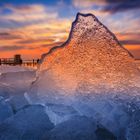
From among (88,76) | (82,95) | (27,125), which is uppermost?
(88,76)

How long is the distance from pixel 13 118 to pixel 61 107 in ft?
1.11

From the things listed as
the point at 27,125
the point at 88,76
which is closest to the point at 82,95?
the point at 88,76

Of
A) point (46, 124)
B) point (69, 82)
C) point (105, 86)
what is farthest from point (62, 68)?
point (46, 124)

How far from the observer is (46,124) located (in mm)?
2223

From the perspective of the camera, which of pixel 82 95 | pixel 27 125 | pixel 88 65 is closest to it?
pixel 27 125

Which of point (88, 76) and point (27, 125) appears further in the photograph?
point (88, 76)

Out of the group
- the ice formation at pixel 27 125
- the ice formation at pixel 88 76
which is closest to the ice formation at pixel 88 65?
the ice formation at pixel 88 76

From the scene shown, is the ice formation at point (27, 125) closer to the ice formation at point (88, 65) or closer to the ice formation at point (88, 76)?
the ice formation at point (88, 76)

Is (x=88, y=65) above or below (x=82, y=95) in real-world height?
above

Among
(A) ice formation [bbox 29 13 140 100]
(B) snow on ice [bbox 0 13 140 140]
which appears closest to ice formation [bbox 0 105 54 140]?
(B) snow on ice [bbox 0 13 140 140]

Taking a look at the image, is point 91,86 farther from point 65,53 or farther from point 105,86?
point 65,53

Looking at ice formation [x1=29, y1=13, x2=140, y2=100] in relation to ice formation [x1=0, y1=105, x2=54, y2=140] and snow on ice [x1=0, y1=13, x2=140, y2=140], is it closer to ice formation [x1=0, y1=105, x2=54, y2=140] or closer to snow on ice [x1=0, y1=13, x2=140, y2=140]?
snow on ice [x1=0, y1=13, x2=140, y2=140]

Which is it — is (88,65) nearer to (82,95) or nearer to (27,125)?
(82,95)

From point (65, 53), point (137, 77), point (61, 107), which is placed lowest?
point (61, 107)
